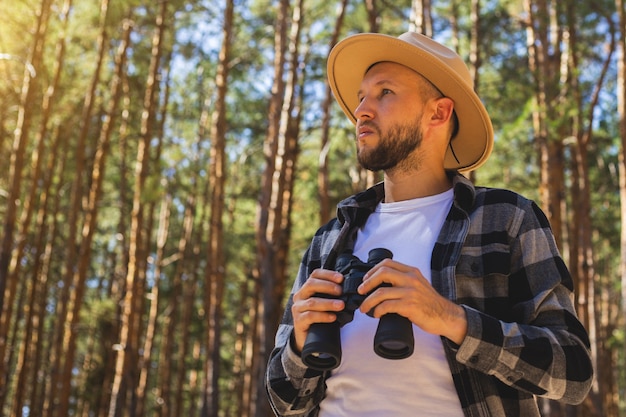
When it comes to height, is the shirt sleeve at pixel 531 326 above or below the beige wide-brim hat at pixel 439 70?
below

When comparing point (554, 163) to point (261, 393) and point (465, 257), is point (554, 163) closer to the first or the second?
point (261, 393)

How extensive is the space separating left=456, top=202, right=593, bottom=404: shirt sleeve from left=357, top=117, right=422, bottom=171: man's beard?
38cm

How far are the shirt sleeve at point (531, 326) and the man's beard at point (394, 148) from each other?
38cm

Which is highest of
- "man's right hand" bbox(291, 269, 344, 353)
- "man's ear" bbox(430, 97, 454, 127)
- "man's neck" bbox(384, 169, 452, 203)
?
"man's ear" bbox(430, 97, 454, 127)

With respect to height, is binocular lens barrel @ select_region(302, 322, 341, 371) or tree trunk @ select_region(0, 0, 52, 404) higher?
tree trunk @ select_region(0, 0, 52, 404)

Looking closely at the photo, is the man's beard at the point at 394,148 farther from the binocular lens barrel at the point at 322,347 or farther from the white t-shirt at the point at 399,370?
the binocular lens barrel at the point at 322,347

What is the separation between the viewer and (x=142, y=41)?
61.8ft

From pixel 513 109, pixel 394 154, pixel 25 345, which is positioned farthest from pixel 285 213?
pixel 394 154

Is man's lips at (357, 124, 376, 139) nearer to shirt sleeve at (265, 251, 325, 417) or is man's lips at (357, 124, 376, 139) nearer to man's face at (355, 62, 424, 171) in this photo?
man's face at (355, 62, 424, 171)

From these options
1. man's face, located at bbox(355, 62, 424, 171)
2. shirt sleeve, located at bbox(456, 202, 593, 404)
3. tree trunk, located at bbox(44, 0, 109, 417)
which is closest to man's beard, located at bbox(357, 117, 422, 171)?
man's face, located at bbox(355, 62, 424, 171)

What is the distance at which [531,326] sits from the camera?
158 centimetres

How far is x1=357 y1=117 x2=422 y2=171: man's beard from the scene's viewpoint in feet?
6.38

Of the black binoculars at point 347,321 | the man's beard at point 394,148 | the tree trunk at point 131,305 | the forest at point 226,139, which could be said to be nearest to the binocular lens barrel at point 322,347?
the black binoculars at point 347,321

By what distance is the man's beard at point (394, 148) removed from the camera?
1.94m
